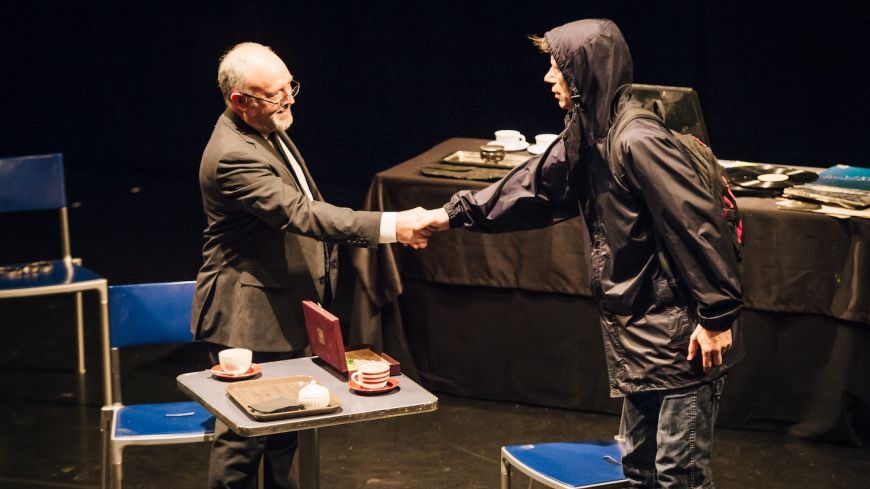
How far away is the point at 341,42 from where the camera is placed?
8.51 metres

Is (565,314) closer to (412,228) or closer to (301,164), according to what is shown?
(412,228)

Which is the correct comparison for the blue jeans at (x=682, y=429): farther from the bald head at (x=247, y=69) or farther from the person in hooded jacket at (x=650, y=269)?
the bald head at (x=247, y=69)

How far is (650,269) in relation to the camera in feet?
10.1

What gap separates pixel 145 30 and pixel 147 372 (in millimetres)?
4174

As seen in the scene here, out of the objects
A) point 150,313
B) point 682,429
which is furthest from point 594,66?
point 150,313

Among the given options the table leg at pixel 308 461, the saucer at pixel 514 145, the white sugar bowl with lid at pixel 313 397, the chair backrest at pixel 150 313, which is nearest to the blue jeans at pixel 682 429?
the white sugar bowl with lid at pixel 313 397

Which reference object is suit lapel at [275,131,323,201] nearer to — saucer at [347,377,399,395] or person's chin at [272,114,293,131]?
person's chin at [272,114,293,131]

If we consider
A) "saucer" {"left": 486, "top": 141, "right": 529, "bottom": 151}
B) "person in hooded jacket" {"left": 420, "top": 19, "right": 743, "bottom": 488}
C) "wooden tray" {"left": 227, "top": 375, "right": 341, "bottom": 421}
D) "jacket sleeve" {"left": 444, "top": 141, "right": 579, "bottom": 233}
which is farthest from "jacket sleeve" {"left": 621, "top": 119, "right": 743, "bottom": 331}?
"saucer" {"left": 486, "top": 141, "right": 529, "bottom": 151}

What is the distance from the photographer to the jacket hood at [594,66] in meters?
3.08

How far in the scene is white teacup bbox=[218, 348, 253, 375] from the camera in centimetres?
330

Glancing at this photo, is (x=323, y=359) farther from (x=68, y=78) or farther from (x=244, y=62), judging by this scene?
(x=68, y=78)

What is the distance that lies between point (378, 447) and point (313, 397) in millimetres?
1776

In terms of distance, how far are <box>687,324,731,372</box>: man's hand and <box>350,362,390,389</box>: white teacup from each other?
2.55 ft

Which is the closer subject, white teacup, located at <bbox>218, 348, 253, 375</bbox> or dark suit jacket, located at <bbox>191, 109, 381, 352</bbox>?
white teacup, located at <bbox>218, 348, 253, 375</bbox>
